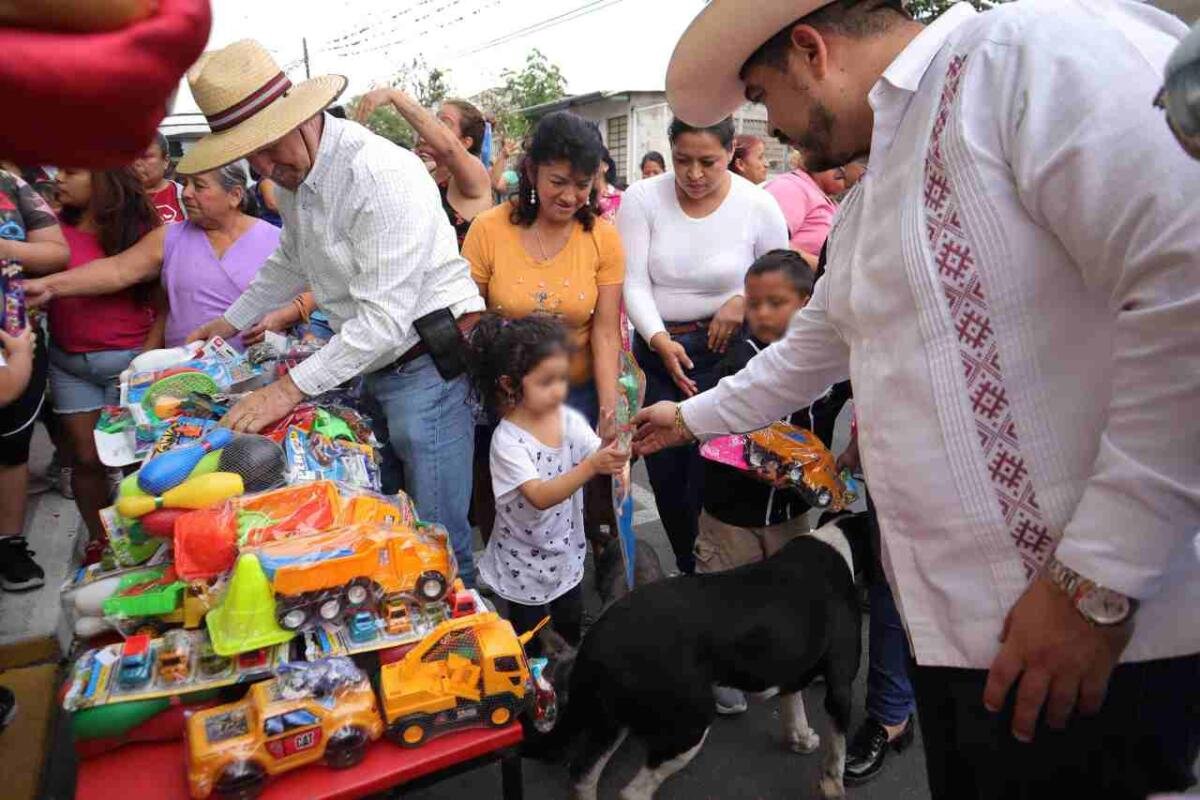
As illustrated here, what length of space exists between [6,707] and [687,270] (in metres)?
2.76

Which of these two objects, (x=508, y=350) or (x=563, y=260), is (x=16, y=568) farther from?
(x=563, y=260)

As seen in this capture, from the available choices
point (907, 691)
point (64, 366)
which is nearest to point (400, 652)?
point (907, 691)

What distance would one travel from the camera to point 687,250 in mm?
3025

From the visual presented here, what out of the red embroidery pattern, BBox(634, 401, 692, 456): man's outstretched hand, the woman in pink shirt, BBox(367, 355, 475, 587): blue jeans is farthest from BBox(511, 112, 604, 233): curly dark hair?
the red embroidery pattern

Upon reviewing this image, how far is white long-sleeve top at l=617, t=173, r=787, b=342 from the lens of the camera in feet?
9.91

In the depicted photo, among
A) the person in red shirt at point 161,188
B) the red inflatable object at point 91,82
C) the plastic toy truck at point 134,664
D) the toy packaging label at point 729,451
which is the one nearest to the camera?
the red inflatable object at point 91,82

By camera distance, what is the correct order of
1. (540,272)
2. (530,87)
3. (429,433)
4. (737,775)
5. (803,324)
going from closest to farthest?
1. (803,324)
2. (737,775)
3. (429,433)
4. (540,272)
5. (530,87)

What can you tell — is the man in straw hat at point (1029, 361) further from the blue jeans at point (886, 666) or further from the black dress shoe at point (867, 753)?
the black dress shoe at point (867, 753)

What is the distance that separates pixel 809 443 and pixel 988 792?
1.36 metres

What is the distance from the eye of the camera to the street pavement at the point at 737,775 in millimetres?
2326

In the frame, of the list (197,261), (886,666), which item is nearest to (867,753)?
(886,666)

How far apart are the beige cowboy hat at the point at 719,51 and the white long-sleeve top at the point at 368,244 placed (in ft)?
3.09

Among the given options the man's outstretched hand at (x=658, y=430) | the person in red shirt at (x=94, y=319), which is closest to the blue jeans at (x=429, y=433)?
the man's outstretched hand at (x=658, y=430)

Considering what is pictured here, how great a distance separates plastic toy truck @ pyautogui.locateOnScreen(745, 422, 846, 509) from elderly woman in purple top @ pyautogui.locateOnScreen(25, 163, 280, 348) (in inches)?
82.4
